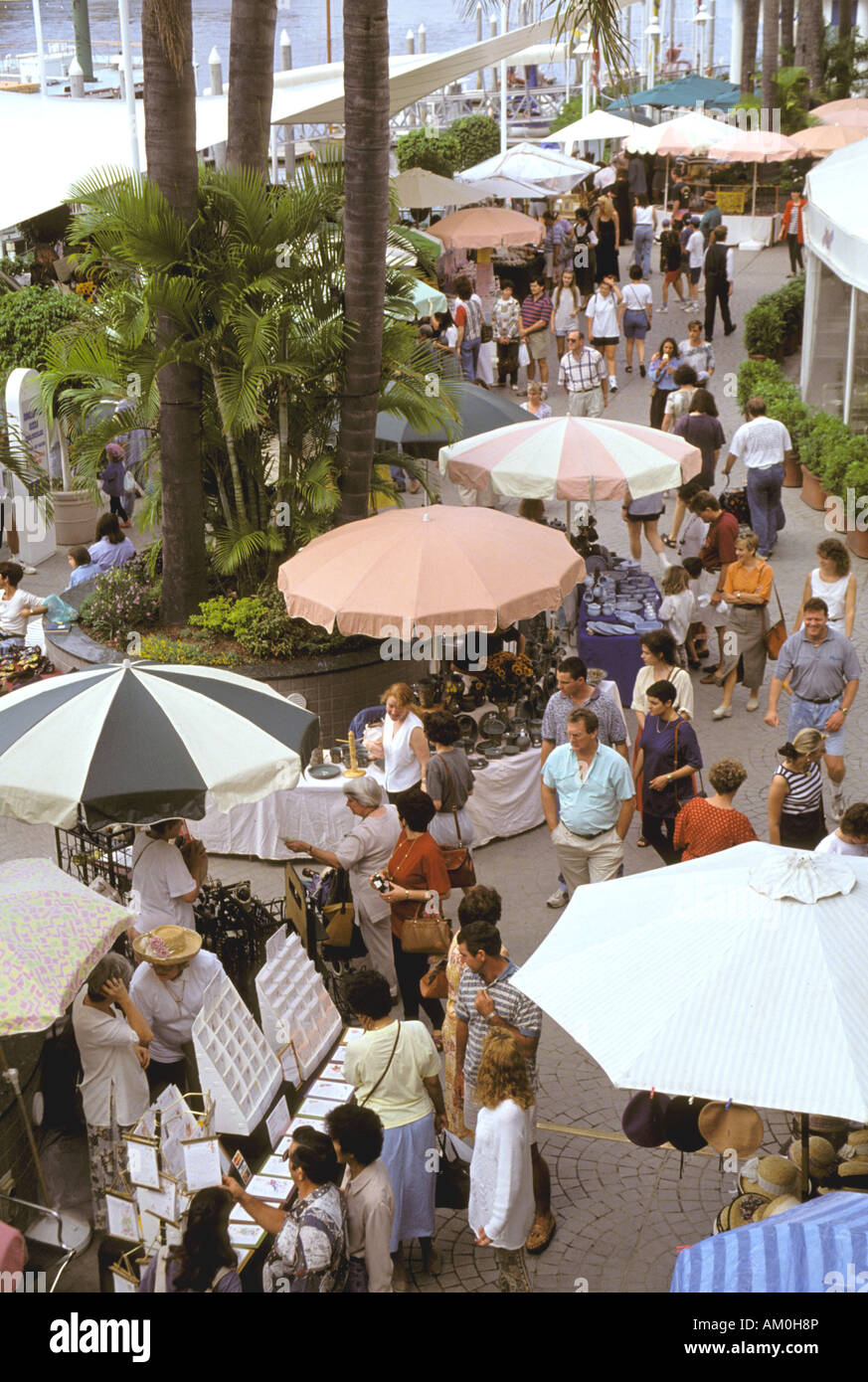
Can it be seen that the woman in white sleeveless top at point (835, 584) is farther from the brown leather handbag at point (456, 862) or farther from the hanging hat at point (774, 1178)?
the hanging hat at point (774, 1178)

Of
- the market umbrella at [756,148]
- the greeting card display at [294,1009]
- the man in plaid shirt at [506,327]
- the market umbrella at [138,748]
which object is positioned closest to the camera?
the greeting card display at [294,1009]

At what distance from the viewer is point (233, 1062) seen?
6.54 metres

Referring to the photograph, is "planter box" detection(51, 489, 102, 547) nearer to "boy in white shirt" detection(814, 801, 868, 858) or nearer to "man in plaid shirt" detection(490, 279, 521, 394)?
"man in plaid shirt" detection(490, 279, 521, 394)

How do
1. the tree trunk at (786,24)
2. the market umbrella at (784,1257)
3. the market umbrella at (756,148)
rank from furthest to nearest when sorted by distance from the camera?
1. the tree trunk at (786,24)
2. the market umbrella at (756,148)
3. the market umbrella at (784,1257)

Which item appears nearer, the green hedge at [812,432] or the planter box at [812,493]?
the green hedge at [812,432]

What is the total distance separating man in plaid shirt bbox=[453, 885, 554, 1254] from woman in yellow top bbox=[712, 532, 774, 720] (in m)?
5.14

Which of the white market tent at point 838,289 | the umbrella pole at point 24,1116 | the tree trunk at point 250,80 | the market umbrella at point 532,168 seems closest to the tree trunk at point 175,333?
the tree trunk at point 250,80

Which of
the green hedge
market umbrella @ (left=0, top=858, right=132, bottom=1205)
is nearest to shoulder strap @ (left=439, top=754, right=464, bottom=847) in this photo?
market umbrella @ (left=0, top=858, right=132, bottom=1205)

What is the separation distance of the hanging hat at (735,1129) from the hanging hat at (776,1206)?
1.06ft

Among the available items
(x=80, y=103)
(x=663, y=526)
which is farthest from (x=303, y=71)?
(x=663, y=526)

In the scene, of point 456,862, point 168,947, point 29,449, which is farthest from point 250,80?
point 168,947

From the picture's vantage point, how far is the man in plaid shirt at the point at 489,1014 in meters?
6.17

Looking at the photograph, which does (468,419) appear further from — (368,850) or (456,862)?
(368,850)

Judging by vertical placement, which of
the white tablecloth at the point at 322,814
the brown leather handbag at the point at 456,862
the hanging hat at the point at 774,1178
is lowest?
the white tablecloth at the point at 322,814
